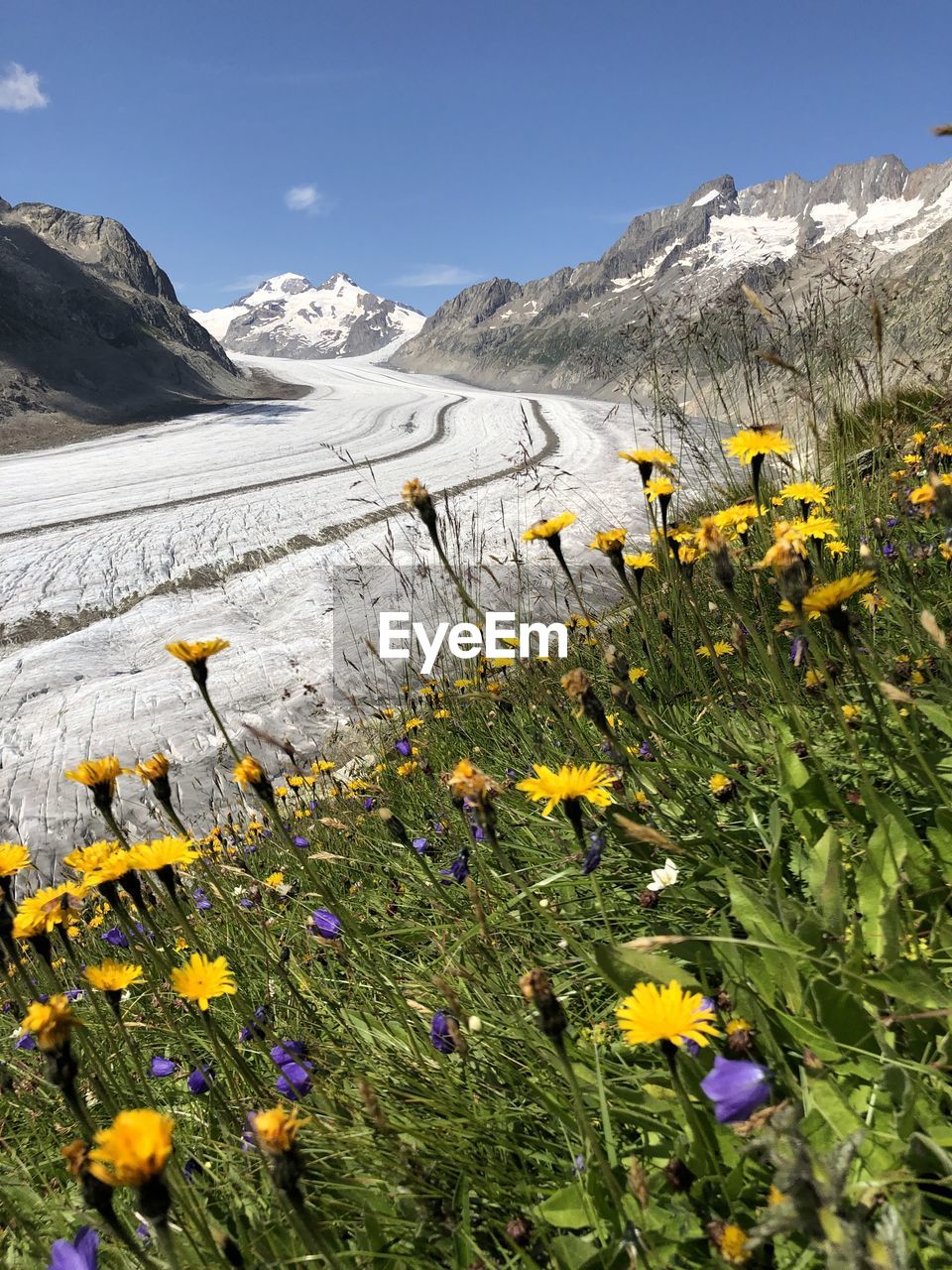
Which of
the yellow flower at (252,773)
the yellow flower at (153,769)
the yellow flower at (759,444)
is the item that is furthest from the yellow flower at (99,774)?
the yellow flower at (759,444)

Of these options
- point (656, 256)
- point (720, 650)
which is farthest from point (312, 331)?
point (720, 650)

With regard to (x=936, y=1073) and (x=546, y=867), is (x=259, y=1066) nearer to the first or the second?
(x=546, y=867)

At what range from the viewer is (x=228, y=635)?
22.1 feet

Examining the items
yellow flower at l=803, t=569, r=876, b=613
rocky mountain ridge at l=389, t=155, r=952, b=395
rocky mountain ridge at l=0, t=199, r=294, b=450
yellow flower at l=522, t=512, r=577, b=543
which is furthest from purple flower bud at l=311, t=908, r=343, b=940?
rocky mountain ridge at l=389, t=155, r=952, b=395

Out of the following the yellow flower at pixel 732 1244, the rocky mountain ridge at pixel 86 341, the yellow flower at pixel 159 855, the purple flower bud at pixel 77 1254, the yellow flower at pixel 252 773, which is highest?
the rocky mountain ridge at pixel 86 341

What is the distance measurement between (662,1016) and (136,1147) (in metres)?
0.67

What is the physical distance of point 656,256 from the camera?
520 feet

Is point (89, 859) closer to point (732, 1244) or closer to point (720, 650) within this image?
point (732, 1244)

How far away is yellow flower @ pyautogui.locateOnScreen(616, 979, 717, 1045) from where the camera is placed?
3.33 feet

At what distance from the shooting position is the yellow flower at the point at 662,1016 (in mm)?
1014

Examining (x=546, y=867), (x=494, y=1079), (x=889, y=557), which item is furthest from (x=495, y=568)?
(x=494, y=1079)

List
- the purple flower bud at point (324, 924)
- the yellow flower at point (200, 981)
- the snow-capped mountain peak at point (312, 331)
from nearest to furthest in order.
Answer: the yellow flower at point (200, 981) < the purple flower bud at point (324, 924) < the snow-capped mountain peak at point (312, 331)

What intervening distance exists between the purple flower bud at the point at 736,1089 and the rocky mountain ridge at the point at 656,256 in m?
112

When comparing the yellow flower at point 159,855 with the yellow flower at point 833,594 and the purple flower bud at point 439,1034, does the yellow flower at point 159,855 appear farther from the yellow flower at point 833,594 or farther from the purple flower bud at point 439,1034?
the yellow flower at point 833,594
